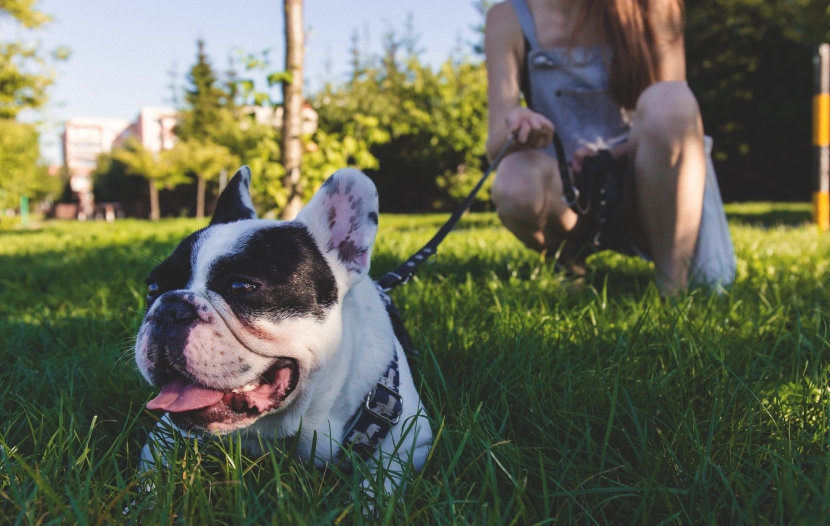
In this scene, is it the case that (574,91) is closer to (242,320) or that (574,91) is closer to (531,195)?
(531,195)

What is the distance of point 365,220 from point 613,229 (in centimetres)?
184

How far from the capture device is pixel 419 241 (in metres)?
4.88

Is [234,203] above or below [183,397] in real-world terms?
above

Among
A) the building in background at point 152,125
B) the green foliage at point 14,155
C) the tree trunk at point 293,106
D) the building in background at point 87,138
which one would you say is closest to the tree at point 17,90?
the green foliage at point 14,155

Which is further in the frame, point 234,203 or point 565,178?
point 565,178

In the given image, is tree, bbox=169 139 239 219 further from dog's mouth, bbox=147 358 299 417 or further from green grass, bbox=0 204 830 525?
dog's mouth, bbox=147 358 299 417

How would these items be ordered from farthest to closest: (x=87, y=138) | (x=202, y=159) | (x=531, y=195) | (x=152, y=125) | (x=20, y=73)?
(x=87, y=138) < (x=152, y=125) < (x=202, y=159) < (x=20, y=73) < (x=531, y=195)

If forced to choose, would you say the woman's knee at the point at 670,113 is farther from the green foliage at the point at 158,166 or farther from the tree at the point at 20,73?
the green foliage at the point at 158,166

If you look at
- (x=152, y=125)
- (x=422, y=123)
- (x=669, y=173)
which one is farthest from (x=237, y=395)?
(x=152, y=125)

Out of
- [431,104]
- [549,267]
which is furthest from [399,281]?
[431,104]

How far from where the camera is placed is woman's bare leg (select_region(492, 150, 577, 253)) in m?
2.85

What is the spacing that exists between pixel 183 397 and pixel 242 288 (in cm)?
28

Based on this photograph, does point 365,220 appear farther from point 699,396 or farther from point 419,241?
point 419,241

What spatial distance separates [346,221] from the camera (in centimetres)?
167
